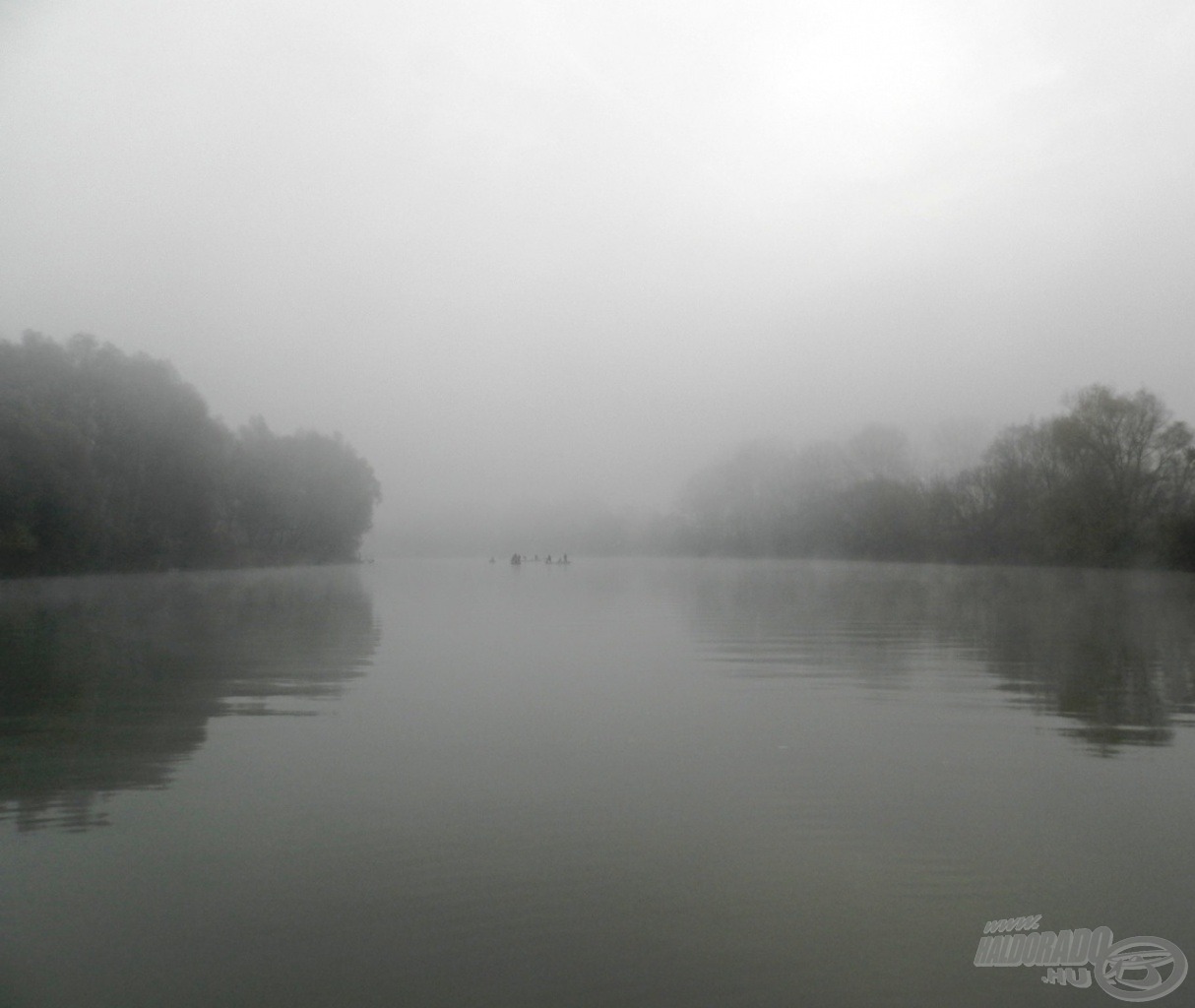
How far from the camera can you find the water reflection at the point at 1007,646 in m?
10.5

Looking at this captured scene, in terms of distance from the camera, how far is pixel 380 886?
5.18m

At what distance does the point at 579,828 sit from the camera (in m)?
6.18

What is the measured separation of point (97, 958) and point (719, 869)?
3.24 metres

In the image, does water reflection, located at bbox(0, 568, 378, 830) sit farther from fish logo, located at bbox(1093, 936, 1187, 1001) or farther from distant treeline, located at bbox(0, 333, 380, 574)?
distant treeline, located at bbox(0, 333, 380, 574)

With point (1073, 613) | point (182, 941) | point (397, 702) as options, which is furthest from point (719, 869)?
point (1073, 613)

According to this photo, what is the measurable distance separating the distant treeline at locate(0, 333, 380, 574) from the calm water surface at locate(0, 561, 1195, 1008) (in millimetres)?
30878

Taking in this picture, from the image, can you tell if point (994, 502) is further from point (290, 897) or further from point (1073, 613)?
point (290, 897)

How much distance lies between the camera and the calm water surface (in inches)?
169

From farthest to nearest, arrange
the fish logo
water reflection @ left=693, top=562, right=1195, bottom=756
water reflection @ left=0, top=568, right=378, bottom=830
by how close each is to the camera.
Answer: water reflection @ left=693, top=562, right=1195, bottom=756, water reflection @ left=0, top=568, right=378, bottom=830, the fish logo

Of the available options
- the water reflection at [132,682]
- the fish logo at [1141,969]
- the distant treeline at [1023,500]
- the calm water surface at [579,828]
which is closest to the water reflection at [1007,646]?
the calm water surface at [579,828]

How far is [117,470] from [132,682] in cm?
4287

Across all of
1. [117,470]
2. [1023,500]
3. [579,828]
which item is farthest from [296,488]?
[579,828]

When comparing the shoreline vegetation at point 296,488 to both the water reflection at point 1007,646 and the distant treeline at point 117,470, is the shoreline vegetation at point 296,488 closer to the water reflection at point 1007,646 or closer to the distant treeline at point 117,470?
the distant treeline at point 117,470

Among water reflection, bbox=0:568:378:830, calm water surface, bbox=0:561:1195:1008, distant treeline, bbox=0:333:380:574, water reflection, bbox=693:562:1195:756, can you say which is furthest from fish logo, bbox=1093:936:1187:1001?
distant treeline, bbox=0:333:380:574
